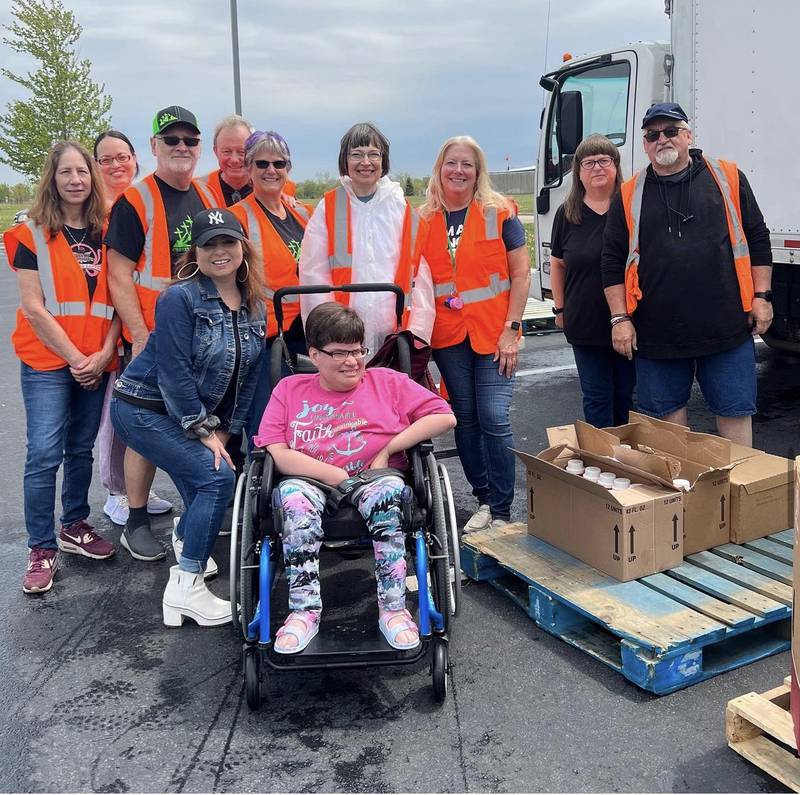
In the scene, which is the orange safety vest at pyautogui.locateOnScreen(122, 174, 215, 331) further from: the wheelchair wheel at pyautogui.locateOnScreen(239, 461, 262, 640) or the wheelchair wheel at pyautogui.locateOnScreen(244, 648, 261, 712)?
the wheelchair wheel at pyautogui.locateOnScreen(244, 648, 261, 712)

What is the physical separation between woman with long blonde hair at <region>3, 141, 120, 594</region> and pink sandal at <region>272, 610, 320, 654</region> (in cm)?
165

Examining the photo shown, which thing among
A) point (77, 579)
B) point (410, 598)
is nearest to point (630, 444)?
point (410, 598)

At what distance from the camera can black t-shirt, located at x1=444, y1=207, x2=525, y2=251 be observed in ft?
13.5

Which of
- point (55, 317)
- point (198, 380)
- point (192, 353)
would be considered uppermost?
point (55, 317)

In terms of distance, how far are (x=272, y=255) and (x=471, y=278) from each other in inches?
39.0

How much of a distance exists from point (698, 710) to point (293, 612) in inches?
56.7

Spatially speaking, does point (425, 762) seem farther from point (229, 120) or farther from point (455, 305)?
point (229, 120)

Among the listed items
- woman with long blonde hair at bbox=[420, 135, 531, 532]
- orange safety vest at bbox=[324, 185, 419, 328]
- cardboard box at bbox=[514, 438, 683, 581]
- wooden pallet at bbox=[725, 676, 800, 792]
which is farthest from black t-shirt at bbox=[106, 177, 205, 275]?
wooden pallet at bbox=[725, 676, 800, 792]

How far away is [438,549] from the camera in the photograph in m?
3.18

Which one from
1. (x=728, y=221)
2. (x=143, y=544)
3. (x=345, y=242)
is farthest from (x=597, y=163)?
(x=143, y=544)

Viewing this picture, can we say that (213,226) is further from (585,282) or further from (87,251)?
(585,282)

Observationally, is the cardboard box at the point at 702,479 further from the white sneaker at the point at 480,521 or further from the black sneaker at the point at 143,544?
the black sneaker at the point at 143,544

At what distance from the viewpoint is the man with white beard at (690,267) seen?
3959 mm

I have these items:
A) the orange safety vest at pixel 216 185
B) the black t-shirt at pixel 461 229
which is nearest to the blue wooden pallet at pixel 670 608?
the black t-shirt at pixel 461 229
